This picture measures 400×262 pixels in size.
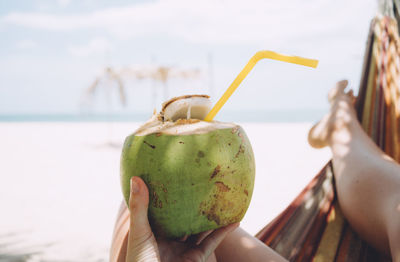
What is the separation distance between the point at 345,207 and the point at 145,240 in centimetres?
120

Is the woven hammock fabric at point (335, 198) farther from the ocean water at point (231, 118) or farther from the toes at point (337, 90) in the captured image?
the ocean water at point (231, 118)

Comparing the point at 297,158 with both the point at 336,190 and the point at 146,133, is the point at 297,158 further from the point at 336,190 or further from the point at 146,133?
the point at 146,133

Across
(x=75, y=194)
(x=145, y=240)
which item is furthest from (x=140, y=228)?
(x=75, y=194)

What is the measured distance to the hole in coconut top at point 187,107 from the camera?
92 centimetres

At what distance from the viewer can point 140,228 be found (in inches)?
31.2

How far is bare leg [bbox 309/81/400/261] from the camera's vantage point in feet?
4.25

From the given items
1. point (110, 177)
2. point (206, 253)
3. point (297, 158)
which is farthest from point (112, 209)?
point (297, 158)

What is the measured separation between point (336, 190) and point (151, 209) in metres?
1.31

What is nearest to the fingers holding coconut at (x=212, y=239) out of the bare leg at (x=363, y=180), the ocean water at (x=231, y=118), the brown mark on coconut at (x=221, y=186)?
the brown mark on coconut at (x=221, y=186)

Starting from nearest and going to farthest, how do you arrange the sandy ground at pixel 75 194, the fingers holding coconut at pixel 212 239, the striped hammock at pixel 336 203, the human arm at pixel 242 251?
the fingers holding coconut at pixel 212 239 → the human arm at pixel 242 251 → the striped hammock at pixel 336 203 → the sandy ground at pixel 75 194

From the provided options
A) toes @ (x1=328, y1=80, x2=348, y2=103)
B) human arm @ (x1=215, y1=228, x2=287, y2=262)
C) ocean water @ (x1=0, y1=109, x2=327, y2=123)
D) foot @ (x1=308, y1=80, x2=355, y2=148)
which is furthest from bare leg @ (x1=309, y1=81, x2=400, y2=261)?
ocean water @ (x1=0, y1=109, x2=327, y2=123)

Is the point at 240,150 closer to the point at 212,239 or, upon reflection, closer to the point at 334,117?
the point at 212,239

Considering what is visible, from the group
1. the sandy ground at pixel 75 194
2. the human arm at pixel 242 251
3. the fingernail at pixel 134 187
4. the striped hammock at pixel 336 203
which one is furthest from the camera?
the sandy ground at pixel 75 194

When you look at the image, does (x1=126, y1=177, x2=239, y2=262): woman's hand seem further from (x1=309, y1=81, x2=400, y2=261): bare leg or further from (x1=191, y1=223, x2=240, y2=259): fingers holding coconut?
(x1=309, y1=81, x2=400, y2=261): bare leg
